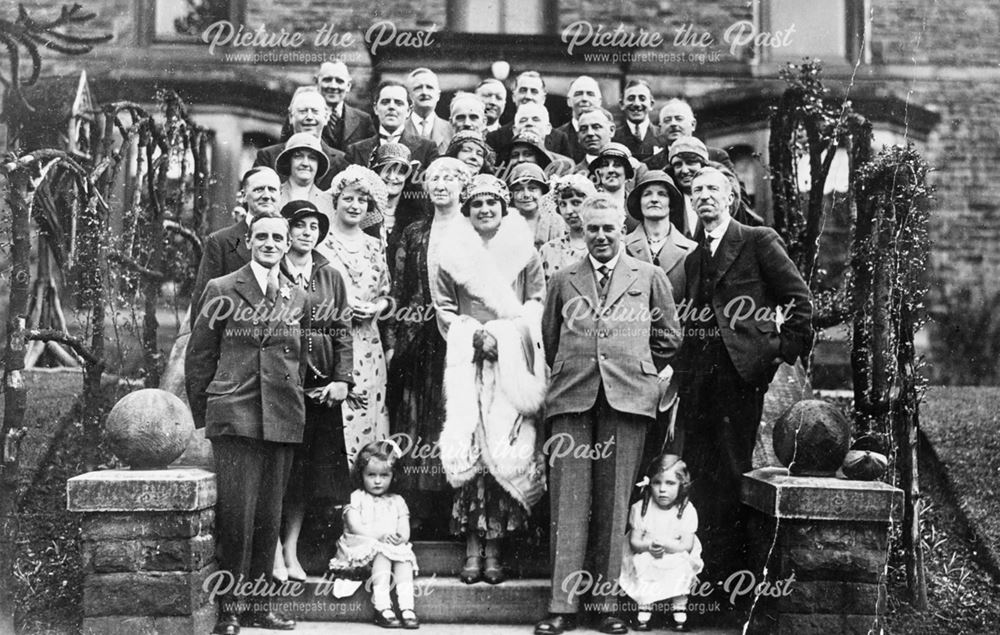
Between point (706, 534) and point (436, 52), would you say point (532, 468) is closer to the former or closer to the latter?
point (706, 534)

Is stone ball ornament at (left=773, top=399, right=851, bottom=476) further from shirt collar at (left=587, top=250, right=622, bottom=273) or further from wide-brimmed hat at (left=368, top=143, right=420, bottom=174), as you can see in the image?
wide-brimmed hat at (left=368, top=143, right=420, bottom=174)

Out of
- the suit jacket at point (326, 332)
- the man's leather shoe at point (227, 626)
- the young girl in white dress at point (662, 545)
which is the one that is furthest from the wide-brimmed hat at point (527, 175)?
the man's leather shoe at point (227, 626)

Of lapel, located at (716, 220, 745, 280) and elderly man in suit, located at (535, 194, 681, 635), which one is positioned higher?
lapel, located at (716, 220, 745, 280)

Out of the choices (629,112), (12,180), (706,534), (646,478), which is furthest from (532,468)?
(12,180)

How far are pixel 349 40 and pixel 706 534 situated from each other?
4.15m

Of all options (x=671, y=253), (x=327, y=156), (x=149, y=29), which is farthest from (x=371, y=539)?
(x=149, y=29)

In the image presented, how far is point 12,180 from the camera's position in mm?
→ 6781

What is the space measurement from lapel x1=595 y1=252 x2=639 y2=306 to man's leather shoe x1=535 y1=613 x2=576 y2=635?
1574 millimetres

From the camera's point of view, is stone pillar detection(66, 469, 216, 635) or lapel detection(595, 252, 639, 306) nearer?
stone pillar detection(66, 469, 216, 635)

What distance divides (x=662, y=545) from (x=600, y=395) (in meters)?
0.83

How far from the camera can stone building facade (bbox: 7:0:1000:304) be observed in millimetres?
7266

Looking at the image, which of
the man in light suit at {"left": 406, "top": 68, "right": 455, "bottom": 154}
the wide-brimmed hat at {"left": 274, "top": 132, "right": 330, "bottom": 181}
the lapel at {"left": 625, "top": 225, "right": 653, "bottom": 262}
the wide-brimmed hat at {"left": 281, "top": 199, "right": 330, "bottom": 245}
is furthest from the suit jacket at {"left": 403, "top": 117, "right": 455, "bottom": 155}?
the lapel at {"left": 625, "top": 225, "right": 653, "bottom": 262}

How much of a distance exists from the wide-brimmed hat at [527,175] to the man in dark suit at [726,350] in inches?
34.8

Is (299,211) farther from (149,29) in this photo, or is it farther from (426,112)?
(149,29)
